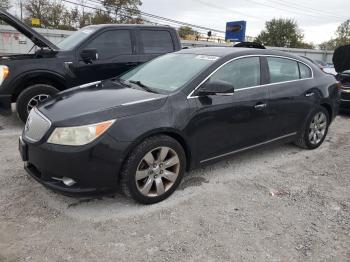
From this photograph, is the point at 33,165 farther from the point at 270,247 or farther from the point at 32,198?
the point at 270,247

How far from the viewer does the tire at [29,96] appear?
229 inches

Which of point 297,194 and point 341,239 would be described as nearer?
point 341,239

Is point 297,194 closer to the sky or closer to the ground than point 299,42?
closer to the ground

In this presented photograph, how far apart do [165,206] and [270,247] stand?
1092 millimetres

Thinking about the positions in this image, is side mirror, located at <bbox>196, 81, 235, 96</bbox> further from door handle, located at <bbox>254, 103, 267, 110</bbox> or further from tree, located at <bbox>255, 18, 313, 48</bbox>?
tree, located at <bbox>255, 18, 313, 48</bbox>

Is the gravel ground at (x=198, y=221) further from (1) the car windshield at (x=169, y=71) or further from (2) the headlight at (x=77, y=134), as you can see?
(1) the car windshield at (x=169, y=71)

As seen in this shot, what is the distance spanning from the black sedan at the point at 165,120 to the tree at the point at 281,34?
55.6 m

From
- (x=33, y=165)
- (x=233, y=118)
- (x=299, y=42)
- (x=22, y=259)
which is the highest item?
(x=299, y=42)

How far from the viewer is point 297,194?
12.3 ft

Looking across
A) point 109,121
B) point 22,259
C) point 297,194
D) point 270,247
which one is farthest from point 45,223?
point 297,194

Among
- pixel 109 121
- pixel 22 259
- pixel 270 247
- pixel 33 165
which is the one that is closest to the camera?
pixel 22 259

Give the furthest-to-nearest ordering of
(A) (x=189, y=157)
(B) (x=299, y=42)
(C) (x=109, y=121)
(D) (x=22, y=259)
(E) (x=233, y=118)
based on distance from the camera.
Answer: (B) (x=299, y=42) → (E) (x=233, y=118) → (A) (x=189, y=157) → (C) (x=109, y=121) → (D) (x=22, y=259)

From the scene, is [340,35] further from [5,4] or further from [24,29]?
[24,29]

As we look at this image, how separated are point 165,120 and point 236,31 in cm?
2823
